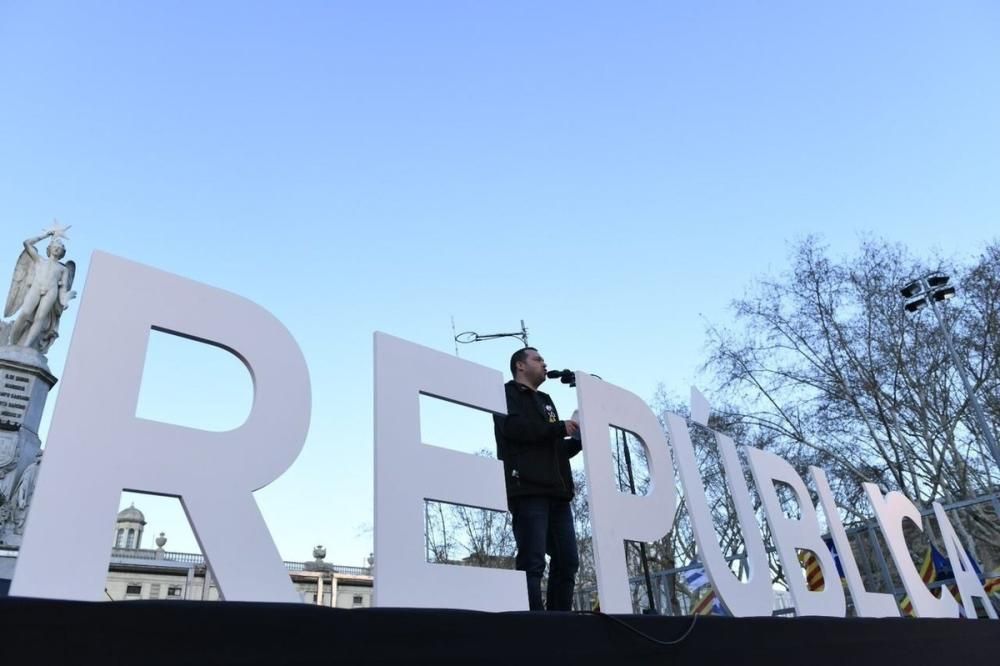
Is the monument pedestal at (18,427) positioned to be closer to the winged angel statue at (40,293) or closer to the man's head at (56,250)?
the winged angel statue at (40,293)

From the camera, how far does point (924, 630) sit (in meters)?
2.92

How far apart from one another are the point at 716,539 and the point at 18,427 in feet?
29.8

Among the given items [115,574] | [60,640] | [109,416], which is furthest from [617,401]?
[115,574]

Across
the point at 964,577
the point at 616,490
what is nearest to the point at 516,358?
the point at 616,490

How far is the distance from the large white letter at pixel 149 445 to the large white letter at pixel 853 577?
3.08 metres

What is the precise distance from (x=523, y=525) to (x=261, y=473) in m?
1.35

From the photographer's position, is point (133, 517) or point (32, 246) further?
point (133, 517)

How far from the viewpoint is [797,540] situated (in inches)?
131

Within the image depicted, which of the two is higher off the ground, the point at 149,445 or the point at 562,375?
the point at 562,375

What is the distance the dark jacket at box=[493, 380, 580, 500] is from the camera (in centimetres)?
279

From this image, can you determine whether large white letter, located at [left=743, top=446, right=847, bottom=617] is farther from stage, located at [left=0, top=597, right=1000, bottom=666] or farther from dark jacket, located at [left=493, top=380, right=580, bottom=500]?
dark jacket, located at [left=493, top=380, right=580, bottom=500]

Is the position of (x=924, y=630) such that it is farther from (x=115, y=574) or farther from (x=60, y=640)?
(x=115, y=574)

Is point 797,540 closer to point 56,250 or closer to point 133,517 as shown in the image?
point 56,250

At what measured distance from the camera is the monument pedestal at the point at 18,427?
311 inches
